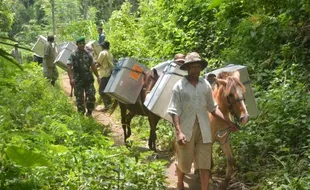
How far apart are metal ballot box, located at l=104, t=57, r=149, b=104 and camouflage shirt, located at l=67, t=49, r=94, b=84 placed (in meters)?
1.17

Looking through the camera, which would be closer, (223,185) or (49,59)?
(223,185)

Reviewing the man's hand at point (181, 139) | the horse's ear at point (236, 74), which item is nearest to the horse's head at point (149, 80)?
the horse's ear at point (236, 74)

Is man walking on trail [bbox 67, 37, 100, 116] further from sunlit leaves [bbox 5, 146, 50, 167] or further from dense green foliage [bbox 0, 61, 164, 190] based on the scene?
sunlit leaves [bbox 5, 146, 50, 167]

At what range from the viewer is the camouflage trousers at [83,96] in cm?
943

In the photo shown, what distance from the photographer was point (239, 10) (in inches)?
437

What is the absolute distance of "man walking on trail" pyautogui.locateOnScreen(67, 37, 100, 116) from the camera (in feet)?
30.2

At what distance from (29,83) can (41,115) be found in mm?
3040

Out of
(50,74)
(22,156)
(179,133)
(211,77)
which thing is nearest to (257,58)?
(211,77)

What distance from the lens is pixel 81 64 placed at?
9242 millimetres

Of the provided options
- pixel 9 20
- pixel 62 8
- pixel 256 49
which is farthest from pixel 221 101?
pixel 62 8

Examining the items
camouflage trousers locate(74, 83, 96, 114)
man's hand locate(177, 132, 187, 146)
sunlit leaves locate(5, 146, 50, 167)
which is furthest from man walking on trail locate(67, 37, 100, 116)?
sunlit leaves locate(5, 146, 50, 167)

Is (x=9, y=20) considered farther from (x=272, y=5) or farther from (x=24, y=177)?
(x=24, y=177)

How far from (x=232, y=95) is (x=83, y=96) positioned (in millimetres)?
4535

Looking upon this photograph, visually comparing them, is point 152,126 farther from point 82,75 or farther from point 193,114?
point 193,114
